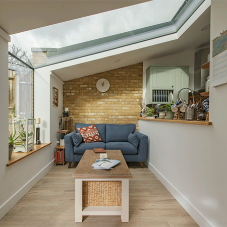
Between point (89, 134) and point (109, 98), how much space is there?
1251 millimetres

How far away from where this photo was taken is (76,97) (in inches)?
186

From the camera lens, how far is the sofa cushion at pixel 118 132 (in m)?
4.23

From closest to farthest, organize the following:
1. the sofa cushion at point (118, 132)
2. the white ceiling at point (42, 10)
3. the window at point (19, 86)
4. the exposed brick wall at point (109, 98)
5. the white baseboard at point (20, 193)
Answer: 1. the white ceiling at point (42, 10)
2. the white baseboard at point (20, 193)
3. the window at point (19, 86)
4. the sofa cushion at point (118, 132)
5. the exposed brick wall at point (109, 98)

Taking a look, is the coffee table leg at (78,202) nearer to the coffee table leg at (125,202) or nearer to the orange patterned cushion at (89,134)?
the coffee table leg at (125,202)

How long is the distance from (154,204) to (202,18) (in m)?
2.85

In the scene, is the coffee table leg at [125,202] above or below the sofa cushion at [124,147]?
below

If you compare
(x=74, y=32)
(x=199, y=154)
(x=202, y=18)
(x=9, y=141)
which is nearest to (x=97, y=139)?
(x=9, y=141)

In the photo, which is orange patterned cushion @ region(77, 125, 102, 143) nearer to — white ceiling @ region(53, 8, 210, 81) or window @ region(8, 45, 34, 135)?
window @ region(8, 45, 34, 135)

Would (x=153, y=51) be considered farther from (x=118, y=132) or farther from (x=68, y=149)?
(x=68, y=149)

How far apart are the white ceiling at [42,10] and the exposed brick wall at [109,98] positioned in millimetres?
2689

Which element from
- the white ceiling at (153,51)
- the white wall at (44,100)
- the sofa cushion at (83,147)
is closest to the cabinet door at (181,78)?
the white ceiling at (153,51)

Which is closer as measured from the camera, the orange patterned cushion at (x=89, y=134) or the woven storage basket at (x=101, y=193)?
the woven storage basket at (x=101, y=193)

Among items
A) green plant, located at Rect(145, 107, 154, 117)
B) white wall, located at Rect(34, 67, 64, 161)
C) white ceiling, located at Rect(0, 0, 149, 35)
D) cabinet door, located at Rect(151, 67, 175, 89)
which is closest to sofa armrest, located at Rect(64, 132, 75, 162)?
white wall, located at Rect(34, 67, 64, 161)

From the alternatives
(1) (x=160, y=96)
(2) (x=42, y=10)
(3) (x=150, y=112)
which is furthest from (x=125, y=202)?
(1) (x=160, y=96)
